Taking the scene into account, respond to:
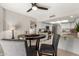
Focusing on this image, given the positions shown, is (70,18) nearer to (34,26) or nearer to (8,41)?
(34,26)

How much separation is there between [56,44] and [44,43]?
222 millimetres

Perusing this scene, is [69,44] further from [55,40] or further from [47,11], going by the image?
[47,11]

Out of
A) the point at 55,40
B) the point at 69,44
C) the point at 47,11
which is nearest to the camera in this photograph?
the point at 47,11

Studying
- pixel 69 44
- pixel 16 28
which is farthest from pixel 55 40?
pixel 16 28

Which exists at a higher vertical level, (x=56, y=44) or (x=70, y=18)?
(x=70, y=18)

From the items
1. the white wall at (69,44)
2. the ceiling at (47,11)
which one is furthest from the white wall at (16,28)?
the white wall at (69,44)

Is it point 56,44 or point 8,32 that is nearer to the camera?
point 8,32

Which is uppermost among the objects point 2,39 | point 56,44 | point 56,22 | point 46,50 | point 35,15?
point 35,15

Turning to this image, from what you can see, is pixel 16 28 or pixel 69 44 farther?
pixel 69 44

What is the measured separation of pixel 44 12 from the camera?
166 cm

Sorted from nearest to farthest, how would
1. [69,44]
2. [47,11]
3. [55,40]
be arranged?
1. [47,11]
2. [55,40]
3. [69,44]

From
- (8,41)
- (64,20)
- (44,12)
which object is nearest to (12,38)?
(8,41)

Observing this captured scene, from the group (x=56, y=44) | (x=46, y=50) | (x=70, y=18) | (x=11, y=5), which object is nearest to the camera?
(x=11, y=5)

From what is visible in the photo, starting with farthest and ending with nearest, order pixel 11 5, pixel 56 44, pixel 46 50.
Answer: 1. pixel 46 50
2. pixel 56 44
3. pixel 11 5
